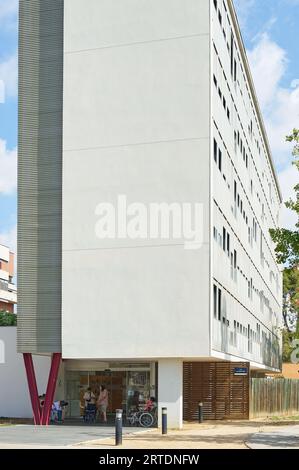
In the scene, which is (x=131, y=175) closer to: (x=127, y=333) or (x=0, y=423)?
(x=127, y=333)

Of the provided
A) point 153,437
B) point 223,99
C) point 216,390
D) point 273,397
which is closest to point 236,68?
point 223,99

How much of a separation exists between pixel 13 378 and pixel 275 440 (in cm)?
1759

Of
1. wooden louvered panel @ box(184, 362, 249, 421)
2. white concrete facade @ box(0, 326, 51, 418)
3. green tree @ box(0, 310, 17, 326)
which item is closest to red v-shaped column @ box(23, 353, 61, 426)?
white concrete facade @ box(0, 326, 51, 418)

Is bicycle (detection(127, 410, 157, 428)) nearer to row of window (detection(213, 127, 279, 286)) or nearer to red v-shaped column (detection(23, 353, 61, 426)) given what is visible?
red v-shaped column (detection(23, 353, 61, 426))

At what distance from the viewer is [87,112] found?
38.0 m

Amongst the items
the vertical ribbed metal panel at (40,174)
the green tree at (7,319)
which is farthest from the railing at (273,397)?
the green tree at (7,319)

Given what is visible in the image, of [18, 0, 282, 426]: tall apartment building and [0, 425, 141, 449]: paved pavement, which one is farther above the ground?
[18, 0, 282, 426]: tall apartment building

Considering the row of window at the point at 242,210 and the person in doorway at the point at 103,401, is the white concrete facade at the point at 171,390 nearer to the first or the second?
the person in doorway at the point at 103,401

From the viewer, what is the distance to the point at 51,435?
30125mm

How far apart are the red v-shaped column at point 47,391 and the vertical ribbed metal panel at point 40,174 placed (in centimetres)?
84

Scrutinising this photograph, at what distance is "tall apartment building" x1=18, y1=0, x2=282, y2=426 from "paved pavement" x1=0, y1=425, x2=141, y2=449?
271cm

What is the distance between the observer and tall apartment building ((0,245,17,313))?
107500 mm

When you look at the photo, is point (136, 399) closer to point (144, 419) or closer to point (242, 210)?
point (144, 419)

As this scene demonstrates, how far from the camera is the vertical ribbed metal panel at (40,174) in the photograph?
1476 inches
